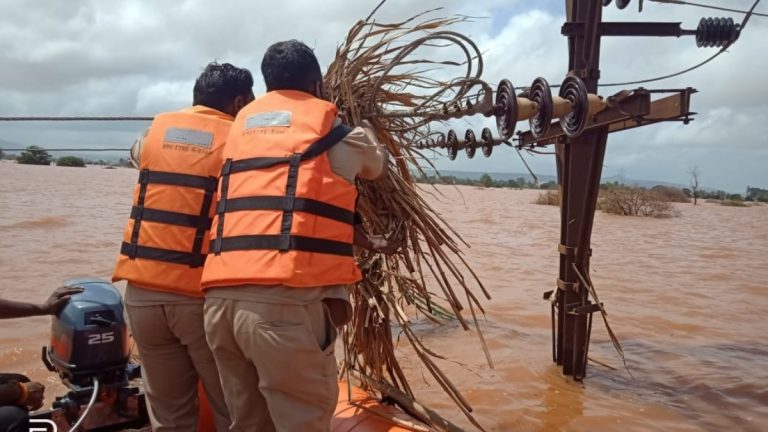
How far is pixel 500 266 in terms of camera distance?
11.5 metres

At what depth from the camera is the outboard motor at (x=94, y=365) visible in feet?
9.66

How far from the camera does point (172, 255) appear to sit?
2635mm

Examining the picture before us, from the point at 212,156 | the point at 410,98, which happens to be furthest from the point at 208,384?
the point at 410,98

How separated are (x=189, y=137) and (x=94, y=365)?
3.98ft

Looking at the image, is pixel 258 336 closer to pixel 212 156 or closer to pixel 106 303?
pixel 212 156

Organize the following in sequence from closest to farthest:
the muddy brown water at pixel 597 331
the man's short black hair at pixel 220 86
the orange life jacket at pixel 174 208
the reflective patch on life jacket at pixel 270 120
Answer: the reflective patch on life jacket at pixel 270 120
the orange life jacket at pixel 174 208
the man's short black hair at pixel 220 86
the muddy brown water at pixel 597 331

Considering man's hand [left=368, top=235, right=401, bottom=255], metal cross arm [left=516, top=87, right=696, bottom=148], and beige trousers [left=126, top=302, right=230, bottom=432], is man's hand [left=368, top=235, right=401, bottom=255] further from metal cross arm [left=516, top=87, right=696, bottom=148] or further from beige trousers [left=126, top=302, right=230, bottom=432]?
metal cross arm [left=516, top=87, right=696, bottom=148]

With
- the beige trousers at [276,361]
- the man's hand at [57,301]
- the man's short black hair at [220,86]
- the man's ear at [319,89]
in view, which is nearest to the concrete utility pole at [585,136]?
the man's ear at [319,89]

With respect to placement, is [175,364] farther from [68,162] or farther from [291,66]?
[68,162]

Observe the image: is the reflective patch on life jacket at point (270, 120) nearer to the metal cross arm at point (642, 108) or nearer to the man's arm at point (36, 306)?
the man's arm at point (36, 306)

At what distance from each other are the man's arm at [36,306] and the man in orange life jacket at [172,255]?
1.70ft

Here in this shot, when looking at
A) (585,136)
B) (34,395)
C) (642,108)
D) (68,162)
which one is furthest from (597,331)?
(68,162)

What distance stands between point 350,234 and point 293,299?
34 cm

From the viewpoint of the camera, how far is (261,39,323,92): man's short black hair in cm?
246
